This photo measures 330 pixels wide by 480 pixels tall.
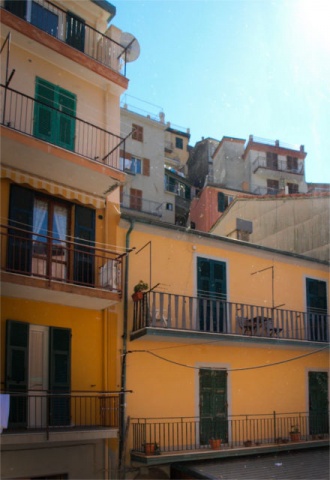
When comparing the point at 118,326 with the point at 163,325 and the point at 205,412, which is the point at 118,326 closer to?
the point at 163,325

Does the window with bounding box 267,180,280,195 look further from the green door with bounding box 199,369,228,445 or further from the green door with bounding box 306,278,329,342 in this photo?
the green door with bounding box 199,369,228,445

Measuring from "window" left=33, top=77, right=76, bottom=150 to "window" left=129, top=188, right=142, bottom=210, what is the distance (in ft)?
86.3

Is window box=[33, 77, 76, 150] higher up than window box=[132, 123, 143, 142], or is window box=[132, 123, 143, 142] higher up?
window box=[132, 123, 143, 142]

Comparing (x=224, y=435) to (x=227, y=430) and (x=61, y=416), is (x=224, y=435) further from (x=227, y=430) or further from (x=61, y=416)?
(x=61, y=416)

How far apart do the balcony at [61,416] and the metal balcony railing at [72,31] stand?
8.57 meters

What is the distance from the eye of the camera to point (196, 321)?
15773mm

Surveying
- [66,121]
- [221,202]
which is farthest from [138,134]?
[66,121]

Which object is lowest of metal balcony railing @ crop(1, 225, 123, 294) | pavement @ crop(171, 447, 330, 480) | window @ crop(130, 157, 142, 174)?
pavement @ crop(171, 447, 330, 480)

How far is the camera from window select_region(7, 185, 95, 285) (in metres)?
13.1

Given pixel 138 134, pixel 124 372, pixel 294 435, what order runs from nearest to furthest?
pixel 124 372 < pixel 294 435 < pixel 138 134

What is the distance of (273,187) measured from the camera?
164 feet

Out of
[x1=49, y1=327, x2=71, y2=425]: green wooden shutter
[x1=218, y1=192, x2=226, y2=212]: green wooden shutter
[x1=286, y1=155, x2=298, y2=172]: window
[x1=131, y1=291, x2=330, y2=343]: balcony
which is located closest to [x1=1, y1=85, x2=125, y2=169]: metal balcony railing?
[x1=131, y1=291, x2=330, y2=343]: balcony

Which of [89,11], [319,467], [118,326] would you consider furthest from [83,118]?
[319,467]

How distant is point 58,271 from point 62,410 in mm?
3136
